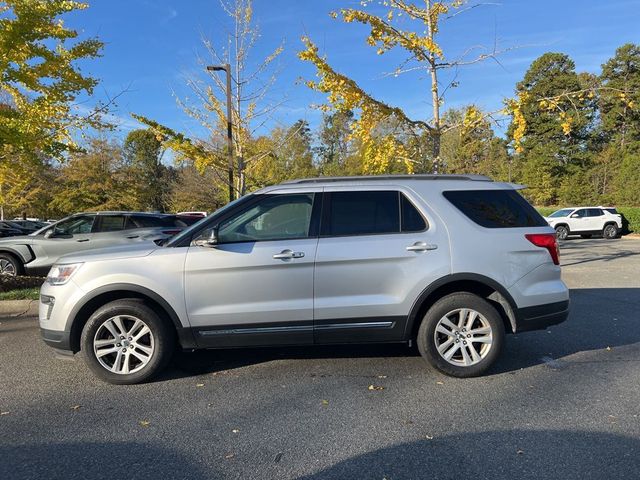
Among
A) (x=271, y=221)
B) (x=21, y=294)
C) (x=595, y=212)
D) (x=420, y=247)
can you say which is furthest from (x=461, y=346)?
(x=595, y=212)

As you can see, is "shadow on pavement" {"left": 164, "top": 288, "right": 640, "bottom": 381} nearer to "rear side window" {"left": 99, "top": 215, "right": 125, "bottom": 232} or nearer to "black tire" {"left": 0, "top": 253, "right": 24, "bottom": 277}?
"rear side window" {"left": 99, "top": 215, "right": 125, "bottom": 232}

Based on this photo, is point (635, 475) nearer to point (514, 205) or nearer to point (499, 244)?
point (499, 244)

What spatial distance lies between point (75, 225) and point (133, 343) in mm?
7752

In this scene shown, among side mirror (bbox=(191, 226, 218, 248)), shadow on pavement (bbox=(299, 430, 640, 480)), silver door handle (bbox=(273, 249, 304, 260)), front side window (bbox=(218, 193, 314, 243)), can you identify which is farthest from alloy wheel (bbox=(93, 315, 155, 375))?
shadow on pavement (bbox=(299, 430, 640, 480))

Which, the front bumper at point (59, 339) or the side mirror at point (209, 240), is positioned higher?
the side mirror at point (209, 240)

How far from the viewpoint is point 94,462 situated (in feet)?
10.1

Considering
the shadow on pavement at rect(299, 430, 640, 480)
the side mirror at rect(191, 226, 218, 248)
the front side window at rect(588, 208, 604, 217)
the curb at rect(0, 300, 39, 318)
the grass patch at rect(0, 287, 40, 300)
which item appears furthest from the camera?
the front side window at rect(588, 208, 604, 217)

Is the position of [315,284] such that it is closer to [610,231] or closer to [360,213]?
[360,213]

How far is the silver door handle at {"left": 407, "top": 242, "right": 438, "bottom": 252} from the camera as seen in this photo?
443 centimetres

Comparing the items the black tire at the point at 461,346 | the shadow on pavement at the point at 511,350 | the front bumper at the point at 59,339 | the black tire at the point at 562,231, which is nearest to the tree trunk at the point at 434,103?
the shadow on pavement at the point at 511,350

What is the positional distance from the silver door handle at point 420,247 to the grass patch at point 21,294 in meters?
6.18

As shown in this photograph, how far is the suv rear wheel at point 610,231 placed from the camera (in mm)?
25900

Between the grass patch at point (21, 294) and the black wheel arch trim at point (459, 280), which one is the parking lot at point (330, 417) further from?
the grass patch at point (21, 294)

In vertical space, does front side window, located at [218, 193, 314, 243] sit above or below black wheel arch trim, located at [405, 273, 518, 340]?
above
